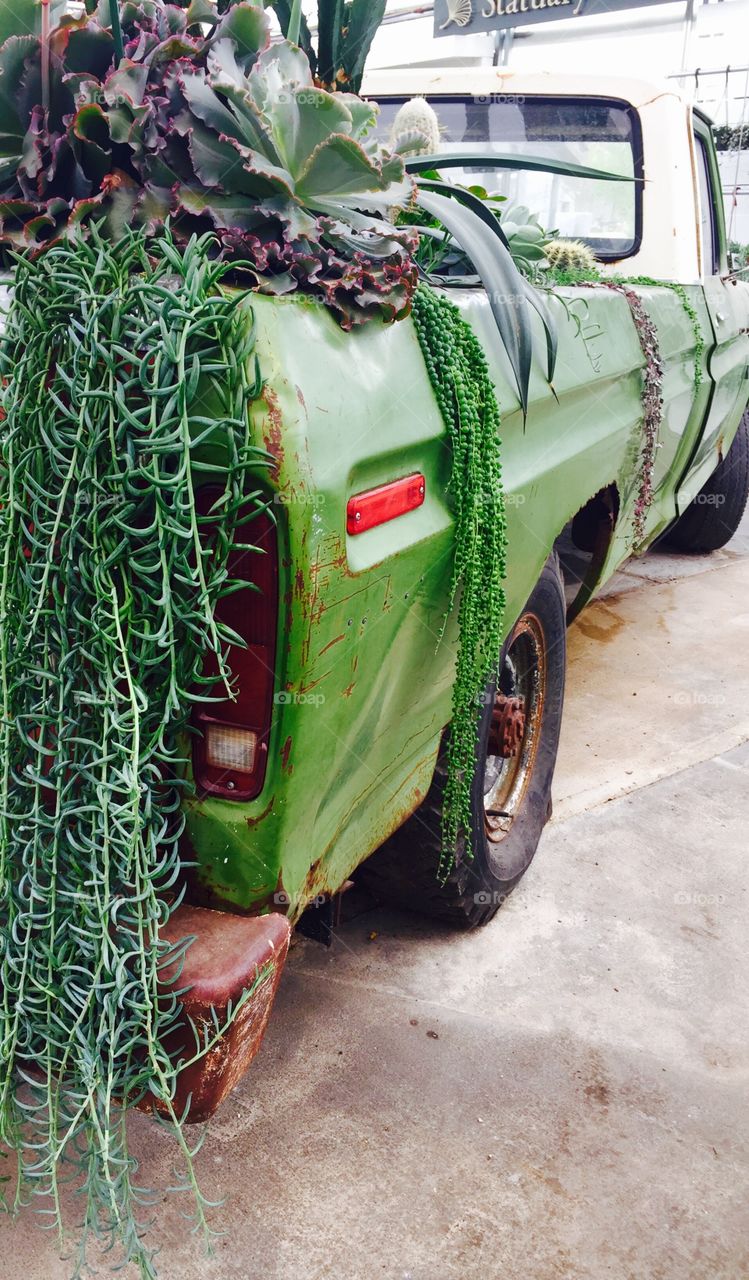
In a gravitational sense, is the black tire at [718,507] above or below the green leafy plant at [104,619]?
below

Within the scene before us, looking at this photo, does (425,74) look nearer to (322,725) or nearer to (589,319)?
(589,319)

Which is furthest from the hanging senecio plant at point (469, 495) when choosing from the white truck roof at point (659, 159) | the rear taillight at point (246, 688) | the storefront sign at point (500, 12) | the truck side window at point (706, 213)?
the storefront sign at point (500, 12)

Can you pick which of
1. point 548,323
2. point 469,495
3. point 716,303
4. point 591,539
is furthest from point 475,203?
point 716,303

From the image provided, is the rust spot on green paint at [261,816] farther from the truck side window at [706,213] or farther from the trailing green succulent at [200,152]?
the truck side window at [706,213]

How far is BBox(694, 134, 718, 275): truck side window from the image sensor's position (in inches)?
167

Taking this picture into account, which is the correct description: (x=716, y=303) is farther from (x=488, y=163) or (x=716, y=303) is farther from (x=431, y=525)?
(x=431, y=525)

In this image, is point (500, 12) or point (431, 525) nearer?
point (431, 525)

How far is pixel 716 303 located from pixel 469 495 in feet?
9.33

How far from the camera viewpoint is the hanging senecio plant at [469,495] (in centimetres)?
182

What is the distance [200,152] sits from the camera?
154cm

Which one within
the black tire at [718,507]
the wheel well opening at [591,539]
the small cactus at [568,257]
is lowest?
the black tire at [718,507]

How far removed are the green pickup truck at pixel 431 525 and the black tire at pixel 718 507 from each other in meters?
1.64

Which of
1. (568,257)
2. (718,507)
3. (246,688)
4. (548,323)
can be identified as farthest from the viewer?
(718,507)

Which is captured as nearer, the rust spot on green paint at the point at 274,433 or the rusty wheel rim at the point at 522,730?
the rust spot on green paint at the point at 274,433
